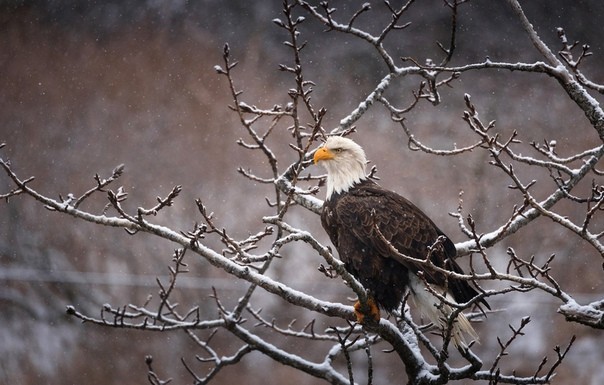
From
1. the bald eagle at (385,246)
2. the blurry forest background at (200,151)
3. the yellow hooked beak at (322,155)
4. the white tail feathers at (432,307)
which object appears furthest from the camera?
the blurry forest background at (200,151)

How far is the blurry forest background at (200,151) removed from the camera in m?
7.75

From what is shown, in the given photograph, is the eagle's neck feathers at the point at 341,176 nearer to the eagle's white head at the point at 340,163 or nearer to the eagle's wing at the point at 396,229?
the eagle's white head at the point at 340,163

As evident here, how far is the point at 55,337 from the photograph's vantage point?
8266 mm

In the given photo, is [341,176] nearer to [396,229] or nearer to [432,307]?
[396,229]

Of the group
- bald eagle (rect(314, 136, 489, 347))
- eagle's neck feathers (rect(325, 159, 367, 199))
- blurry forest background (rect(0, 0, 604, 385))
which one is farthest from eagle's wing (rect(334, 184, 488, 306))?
blurry forest background (rect(0, 0, 604, 385))

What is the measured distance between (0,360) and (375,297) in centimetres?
598

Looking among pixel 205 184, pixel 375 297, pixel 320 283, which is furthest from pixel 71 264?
pixel 375 297

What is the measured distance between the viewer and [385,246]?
Result: 337 centimetres

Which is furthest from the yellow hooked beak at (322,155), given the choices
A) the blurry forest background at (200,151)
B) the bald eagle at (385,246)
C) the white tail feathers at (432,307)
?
the blurry forest background at (200,151)

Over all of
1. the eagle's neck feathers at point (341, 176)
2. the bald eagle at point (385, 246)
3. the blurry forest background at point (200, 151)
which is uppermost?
the blurry forest background at point (200, 151)

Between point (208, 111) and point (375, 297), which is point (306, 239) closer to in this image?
point (375, 297)

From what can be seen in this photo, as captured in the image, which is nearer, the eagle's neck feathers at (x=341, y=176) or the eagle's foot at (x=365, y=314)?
the eagle's foot at (x=365, y=314)

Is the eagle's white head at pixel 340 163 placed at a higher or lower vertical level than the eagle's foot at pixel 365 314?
higher

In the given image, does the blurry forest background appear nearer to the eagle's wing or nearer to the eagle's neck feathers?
the eagle's neck feathers
